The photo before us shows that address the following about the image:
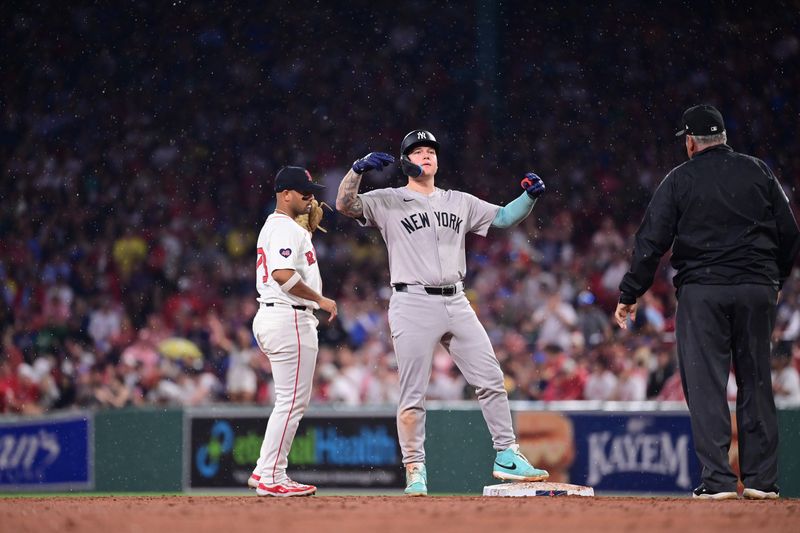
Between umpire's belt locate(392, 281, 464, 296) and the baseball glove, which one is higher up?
the baseball glove

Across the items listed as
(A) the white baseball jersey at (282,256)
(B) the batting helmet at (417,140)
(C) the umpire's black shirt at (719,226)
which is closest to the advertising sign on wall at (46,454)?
(A) the white baseball jersey at (282,256)

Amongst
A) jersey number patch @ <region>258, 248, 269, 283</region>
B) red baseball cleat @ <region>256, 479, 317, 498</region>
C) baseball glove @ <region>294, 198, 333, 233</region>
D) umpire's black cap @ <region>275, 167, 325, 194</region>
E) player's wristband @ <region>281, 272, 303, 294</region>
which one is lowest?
red baseball cleat @ <region>256, 479, 317, 498</region>

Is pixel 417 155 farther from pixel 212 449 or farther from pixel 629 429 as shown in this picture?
pixel 212 449

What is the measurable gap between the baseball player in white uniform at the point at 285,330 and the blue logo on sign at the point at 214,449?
16.6 ft

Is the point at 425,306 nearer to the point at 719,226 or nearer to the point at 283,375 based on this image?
the point at 283,375

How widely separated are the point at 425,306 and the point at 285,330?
31.8 inches

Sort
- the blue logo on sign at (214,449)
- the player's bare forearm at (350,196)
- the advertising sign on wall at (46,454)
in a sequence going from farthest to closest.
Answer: the advertising sign on wall at (46,454) → the blue logo on sign at (214,449) → the player's bare forearm at (350,196)

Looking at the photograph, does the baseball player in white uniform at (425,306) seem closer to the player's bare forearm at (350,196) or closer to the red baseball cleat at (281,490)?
the player's bare forearm at (350,196)

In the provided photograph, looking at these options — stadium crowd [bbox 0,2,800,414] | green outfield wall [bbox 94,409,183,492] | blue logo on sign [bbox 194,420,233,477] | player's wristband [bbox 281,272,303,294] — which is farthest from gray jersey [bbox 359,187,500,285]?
green outfield wall [bbox 94,409,183,492]

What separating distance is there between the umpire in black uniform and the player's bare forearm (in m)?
1.55

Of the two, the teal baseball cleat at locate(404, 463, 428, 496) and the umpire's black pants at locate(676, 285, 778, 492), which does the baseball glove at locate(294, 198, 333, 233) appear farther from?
the umpire's black pants at locate(676, 285, 778, 492)

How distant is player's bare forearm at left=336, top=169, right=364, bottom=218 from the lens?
659 centimetres

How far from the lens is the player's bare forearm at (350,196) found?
6.59 meters

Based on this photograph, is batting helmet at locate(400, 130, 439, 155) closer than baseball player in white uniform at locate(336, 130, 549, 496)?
No
